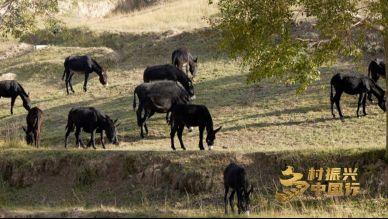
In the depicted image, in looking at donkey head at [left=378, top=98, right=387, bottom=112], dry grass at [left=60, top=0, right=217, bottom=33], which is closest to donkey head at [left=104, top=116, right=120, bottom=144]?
donkey head at [left=378, top=98, right=387, bottom=112]

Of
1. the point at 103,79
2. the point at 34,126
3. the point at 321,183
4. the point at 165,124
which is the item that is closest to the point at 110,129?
the point at 34,126

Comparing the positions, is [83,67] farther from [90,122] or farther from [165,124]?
[90,122]

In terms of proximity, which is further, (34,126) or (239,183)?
(34,126)

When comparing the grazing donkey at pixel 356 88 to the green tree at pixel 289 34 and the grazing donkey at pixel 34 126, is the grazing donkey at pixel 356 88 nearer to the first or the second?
the green tree at pixel 289 34

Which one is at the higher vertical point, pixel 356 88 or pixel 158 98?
pixel 158 98

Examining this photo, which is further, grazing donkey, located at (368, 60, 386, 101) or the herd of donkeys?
grazing donkey, located at (368, 60, 386, 101)

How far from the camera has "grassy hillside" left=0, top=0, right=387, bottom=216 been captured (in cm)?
1724

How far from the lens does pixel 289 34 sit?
1741cm

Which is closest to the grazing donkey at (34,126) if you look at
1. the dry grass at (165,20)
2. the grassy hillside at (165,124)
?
the grassy hillside at (165,124)

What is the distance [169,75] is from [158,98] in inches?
200

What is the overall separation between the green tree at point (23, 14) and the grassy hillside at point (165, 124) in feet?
10.8

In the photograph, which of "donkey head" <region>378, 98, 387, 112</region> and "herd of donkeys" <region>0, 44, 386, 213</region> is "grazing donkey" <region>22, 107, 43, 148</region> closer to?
"herd of donkeys" <region>0, 44, 386, 213</region>

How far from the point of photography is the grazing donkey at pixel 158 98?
77.7 feet

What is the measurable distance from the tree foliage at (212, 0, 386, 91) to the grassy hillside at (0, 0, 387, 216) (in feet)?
7.93
